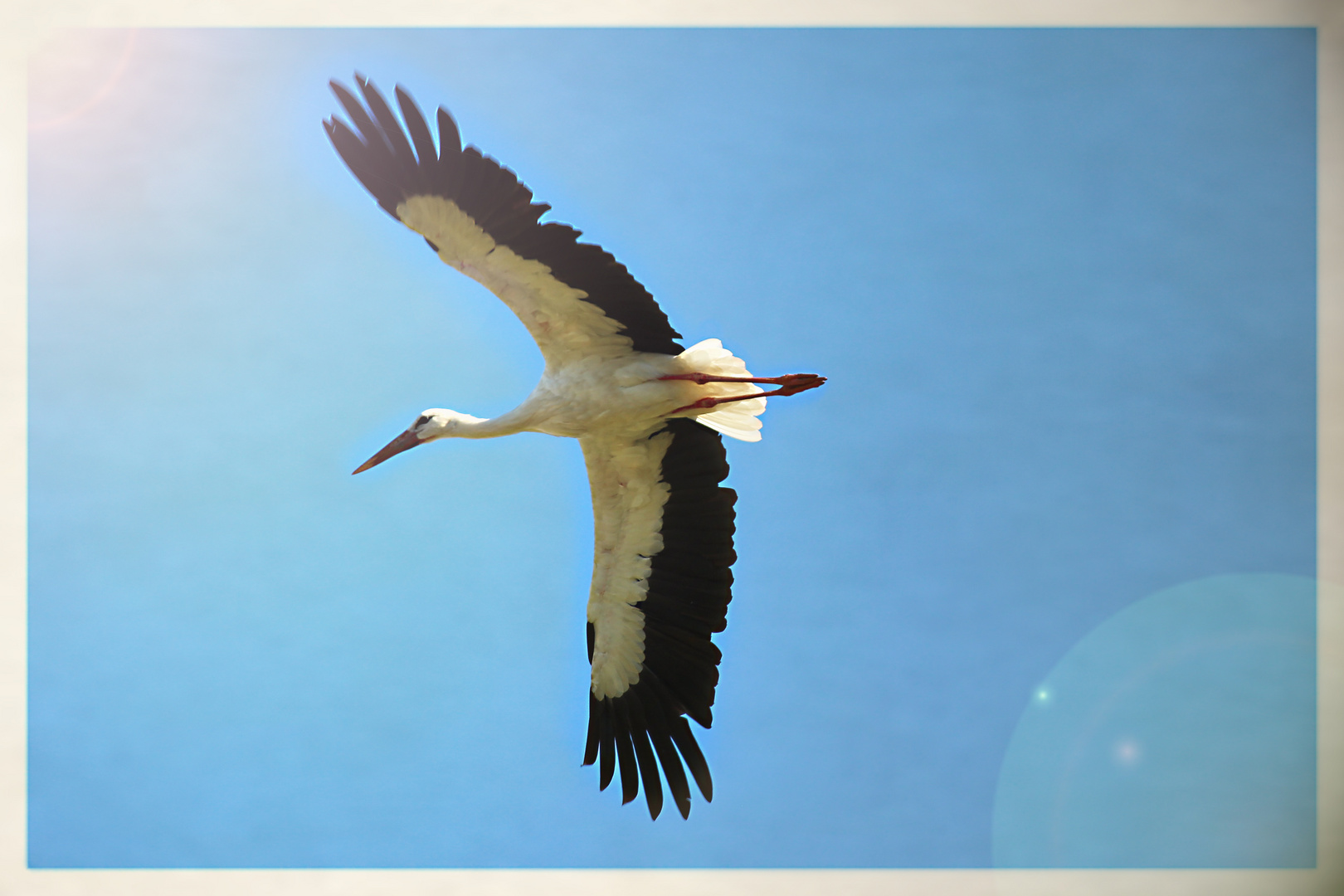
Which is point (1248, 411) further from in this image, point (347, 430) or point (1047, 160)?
point (347, 430)

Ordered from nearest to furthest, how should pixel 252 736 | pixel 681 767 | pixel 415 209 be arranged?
pixel 415 209
pixel 681 767
pixel 252 736

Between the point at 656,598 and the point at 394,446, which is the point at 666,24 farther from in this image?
the point at 656,598

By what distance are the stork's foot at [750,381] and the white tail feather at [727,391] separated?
0.02 m

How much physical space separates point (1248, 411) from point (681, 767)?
190 centimetres

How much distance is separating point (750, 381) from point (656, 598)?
25.9 inches

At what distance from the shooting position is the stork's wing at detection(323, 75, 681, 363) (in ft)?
6.75

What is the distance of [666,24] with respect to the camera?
9.86 feet

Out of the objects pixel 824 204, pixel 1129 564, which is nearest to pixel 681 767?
pixel 1129 564

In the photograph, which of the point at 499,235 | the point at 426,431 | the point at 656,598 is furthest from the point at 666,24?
the point at 656,598

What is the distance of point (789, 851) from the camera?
9.59ft

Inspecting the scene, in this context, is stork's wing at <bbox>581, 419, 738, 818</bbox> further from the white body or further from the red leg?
the red leg

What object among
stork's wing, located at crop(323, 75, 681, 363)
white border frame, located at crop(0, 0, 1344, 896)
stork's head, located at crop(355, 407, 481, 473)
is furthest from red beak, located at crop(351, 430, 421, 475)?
white border frame, located at crop(0, 0, 1344, 896)

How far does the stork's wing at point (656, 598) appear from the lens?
2664 millimetres

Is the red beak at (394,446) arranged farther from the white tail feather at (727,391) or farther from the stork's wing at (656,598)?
the white tail feather at (727,391)
